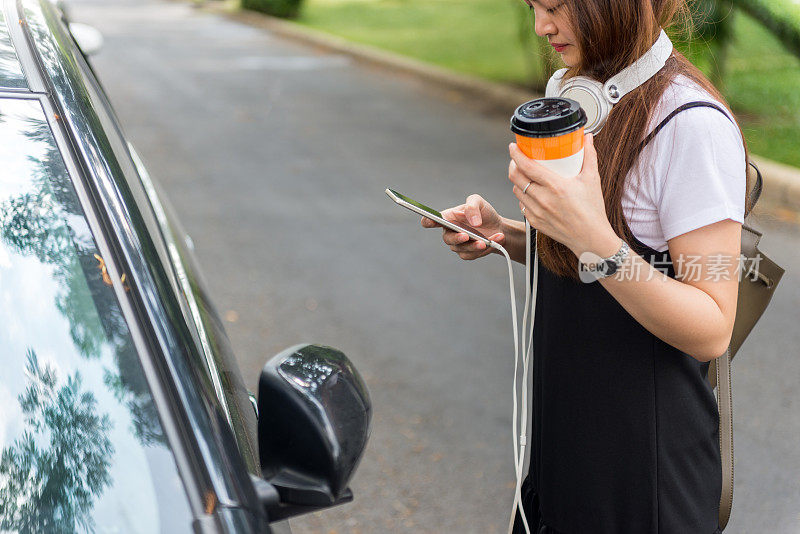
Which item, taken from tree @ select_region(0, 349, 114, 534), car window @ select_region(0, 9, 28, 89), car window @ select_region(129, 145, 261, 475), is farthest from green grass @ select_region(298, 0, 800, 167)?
tree @ select_region(0, 349, 114, 534)

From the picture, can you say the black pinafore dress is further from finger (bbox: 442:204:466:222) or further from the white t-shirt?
finger (bbox: 442:204:466:222)

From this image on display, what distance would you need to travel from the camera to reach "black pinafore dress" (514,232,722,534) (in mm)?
1554

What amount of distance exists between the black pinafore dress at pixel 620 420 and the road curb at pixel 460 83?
0.54 m

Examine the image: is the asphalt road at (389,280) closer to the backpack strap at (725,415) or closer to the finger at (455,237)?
the backpack strap at (725,415)

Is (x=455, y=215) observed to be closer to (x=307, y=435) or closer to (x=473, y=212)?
(x=473, y=212)

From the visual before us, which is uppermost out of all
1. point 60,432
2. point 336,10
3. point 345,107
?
point 60,432

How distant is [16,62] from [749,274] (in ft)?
4.95

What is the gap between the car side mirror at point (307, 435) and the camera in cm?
133

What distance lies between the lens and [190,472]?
1.22 metres

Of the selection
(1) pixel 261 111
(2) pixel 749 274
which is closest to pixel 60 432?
(2) pixel 749 274

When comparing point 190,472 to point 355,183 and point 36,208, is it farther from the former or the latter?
point 355,183

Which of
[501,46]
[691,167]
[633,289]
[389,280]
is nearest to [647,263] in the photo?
[633,289]

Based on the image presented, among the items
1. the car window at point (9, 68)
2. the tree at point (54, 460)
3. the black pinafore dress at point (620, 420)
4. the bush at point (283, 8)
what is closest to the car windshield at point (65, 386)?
the tree at point (54, 460)

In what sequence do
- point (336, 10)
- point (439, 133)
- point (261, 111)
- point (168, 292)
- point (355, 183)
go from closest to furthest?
point (168, 292), point (355, 183), point (439, 133), point (261, 111), point (336, 10)
